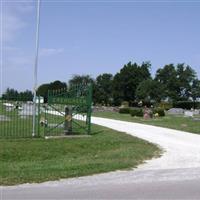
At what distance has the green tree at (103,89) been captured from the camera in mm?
128125

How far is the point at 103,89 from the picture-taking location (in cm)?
13300

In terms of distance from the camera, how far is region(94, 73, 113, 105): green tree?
420 ft

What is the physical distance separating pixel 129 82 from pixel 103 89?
1344 cm

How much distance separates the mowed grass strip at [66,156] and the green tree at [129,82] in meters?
100.0

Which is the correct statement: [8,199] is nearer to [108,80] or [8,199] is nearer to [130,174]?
[130,174]

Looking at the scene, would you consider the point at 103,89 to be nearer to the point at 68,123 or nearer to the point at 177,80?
the point at 177,80

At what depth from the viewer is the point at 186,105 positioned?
92.6 metres

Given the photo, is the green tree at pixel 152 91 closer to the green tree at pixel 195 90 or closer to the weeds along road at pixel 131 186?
the green tree at pixel 195 90

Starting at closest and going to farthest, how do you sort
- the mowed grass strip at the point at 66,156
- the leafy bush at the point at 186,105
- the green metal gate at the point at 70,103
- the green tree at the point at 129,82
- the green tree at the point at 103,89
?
the mowed grass strip at the point at 66,156, the green metal gate at the point at 70,103, the leafy bush at the point at 186,105, the green tree at the point at 129,82, the green tree at the point at 103,89

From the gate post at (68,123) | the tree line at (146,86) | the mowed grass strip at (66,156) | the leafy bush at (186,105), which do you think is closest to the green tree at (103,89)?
the tree line at (146,86)

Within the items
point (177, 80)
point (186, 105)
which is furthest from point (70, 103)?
point (177, 80)

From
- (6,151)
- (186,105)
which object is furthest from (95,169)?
(186,105)

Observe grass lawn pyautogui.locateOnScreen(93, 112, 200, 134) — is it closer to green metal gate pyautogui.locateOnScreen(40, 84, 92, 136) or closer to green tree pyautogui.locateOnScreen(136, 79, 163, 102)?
green metal gate pyautogui.locateOnScreen(40, 84, 92, 136)

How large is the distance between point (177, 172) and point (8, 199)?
464cm
